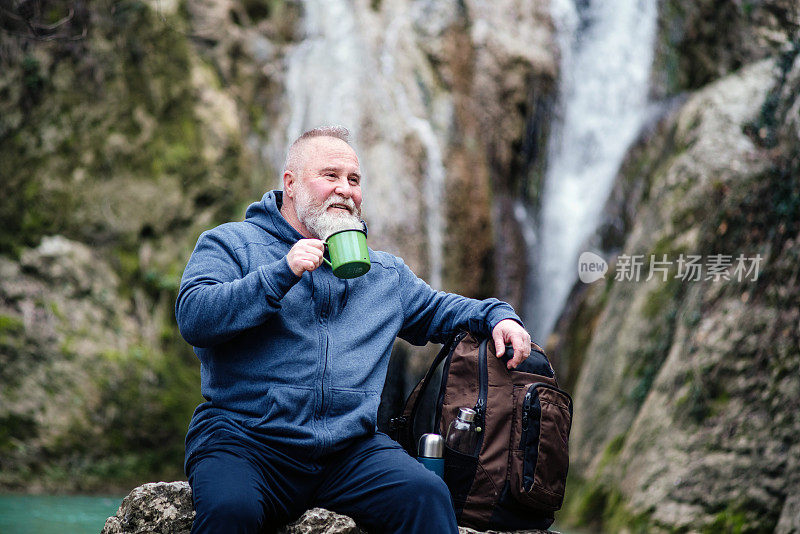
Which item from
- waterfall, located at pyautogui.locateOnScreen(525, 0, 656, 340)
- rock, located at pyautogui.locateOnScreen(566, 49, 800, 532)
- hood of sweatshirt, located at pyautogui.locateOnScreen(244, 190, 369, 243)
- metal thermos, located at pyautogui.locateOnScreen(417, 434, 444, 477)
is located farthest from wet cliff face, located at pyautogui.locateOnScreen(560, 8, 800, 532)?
hood of sweatshirt, located at pyautogui.locateOnScreen(244, 190, 369, 243)

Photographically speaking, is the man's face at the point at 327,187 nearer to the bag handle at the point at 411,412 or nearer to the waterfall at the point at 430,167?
the bag handle at the point at 411,412

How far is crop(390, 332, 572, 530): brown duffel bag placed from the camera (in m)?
2.61

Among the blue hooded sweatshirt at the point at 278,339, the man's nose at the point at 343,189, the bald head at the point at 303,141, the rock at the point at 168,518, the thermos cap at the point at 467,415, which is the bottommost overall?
the rock at the point at 168,518

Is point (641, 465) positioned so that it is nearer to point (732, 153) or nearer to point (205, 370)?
point (732, 153)

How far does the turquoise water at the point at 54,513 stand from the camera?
548cm

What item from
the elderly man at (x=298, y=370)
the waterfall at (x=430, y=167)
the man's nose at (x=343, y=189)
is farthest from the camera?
the waterfall at (x=430, y=167)

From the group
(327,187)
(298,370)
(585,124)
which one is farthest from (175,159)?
(298,370)

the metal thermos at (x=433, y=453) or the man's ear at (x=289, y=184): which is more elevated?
the man's ear at (x=289, y=184)

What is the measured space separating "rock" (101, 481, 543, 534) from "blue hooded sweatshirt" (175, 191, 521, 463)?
0.45 feet

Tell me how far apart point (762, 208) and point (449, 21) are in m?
6.52

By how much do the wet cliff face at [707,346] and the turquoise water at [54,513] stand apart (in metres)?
3.62

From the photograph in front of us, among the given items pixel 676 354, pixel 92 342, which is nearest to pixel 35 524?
pixel 92 342

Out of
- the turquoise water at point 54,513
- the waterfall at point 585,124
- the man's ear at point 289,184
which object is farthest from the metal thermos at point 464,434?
the waterfall at point 585,124

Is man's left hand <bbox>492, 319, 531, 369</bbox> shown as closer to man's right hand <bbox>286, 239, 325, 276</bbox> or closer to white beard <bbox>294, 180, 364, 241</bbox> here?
white beard <bbox>294, 180, 364, 241</bbox>
